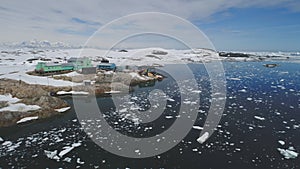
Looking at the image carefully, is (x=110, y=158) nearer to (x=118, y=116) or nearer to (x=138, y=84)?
(x=118, y=116)

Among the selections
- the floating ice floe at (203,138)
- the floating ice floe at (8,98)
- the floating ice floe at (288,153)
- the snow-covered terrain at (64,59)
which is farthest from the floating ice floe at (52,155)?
the snow-covered terrain at (64,59)

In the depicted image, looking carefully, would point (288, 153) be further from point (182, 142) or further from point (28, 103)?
point (28, 103)

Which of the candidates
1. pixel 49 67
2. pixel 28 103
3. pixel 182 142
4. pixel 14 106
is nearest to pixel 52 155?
pixel 182 142

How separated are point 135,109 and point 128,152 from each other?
4.78 metres

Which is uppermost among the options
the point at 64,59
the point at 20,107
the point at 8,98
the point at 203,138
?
the point at 64,59

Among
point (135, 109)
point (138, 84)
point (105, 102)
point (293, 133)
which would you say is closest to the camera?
point (293, 133)

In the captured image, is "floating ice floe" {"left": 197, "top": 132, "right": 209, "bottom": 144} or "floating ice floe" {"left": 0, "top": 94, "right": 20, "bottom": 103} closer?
"floating ice floe" {"left": 197, "top": 132, "right": 209, "bottom": 144}

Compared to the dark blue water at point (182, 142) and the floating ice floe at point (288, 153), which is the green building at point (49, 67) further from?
the floating ice floe at point (288, 153)

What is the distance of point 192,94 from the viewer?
1539cm

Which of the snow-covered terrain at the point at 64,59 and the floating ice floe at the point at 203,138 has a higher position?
the snow-covered terrain at the point at 64,59

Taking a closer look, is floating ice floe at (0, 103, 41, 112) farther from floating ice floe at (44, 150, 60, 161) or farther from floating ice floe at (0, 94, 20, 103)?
floating ice floe at (44, 150, 60, 161)

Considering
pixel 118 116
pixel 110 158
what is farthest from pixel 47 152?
pixel 118 116

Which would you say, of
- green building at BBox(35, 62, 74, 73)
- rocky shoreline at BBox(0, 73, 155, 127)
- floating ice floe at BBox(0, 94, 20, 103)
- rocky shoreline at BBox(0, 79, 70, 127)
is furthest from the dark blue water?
green building at BBox(35, 62, 74, 73)

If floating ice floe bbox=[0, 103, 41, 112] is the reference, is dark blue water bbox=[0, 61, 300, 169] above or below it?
below
